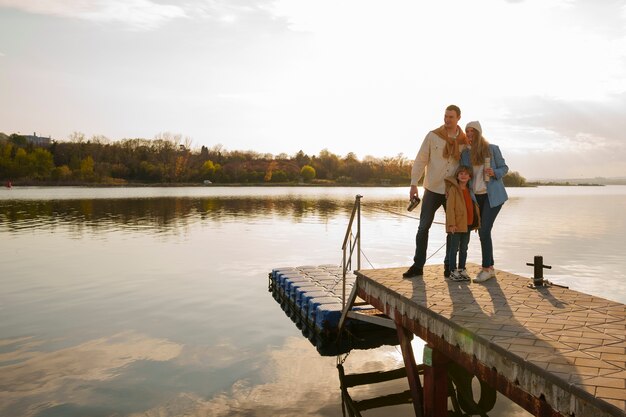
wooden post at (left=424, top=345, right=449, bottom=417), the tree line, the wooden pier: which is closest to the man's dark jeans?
the wooden pier

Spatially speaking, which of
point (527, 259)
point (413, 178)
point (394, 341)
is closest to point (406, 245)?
point (527, 259)

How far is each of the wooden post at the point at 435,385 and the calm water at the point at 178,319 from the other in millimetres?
1827

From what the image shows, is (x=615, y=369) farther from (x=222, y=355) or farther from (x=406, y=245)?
(x=406, y=245)

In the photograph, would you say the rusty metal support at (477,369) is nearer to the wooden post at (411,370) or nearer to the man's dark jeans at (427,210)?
the wooden post at (411,370)

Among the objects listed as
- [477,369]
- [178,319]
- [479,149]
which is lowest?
[178,319]

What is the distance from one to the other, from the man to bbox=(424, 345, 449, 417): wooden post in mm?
2120

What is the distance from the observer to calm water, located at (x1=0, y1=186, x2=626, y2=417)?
10.1m

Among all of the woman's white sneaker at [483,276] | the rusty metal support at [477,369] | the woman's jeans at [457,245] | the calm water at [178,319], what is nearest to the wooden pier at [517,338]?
the rusty metal support at [477,369]

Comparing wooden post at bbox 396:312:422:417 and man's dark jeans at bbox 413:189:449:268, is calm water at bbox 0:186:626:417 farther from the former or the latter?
man's dark jeans at bbox 413:189:449:268

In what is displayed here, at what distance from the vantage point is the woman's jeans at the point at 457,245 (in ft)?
29.9

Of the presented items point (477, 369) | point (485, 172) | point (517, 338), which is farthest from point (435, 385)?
point (485, 172)

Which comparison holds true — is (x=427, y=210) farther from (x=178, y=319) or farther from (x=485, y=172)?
(x=178, y=319)

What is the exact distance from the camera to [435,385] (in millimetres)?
7984

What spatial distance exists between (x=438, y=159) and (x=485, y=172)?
848mm
